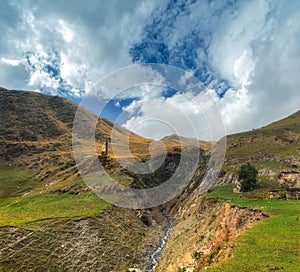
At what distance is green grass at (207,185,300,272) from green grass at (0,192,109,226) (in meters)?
30.5

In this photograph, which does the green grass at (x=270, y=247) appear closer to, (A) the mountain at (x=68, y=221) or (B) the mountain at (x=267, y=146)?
(A) the mountain at (x=68, y=221)

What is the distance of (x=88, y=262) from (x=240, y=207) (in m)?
22.8

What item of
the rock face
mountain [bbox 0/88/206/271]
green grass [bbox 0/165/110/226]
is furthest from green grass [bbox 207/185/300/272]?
green grass [bbox 0/165/110/226]

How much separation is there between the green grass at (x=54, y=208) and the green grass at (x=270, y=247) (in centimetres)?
3054

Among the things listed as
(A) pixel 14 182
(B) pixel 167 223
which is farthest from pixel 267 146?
(A) pixel 14 182

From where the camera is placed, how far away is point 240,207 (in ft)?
118

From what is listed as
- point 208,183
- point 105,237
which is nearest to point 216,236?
point 105,237

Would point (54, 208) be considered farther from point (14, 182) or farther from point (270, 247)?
point (14, 182)

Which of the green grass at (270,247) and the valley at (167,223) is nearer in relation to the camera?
the green grass at (270,247)

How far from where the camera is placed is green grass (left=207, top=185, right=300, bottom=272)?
18.7 metres

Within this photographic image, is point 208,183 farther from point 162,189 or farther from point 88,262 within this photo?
point 88,262

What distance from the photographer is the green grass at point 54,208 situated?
42.7m

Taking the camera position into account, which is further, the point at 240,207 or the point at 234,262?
the point at 240,207

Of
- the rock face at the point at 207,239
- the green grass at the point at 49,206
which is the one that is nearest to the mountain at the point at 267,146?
the rock face at the point at 207,239
